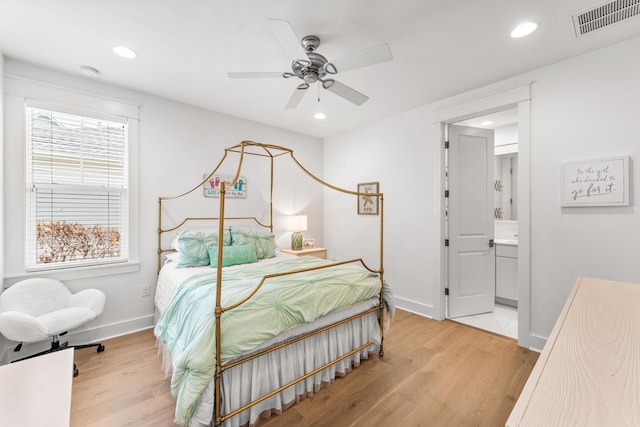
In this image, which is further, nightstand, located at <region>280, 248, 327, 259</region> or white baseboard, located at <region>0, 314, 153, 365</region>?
nightstand, located at <region>280, 248, 327, 259</region>

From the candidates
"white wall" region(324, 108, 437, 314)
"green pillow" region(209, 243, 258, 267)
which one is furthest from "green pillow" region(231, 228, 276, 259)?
"white wall" region(324, 108, 437, 314)

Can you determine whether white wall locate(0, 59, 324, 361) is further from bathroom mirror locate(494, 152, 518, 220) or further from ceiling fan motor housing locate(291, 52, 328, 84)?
bathroom mirror locate(494, 152, 518, 220)

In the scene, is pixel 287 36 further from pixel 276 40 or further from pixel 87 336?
pixel 87 336

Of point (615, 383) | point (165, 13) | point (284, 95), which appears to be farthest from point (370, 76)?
point (615, 383)

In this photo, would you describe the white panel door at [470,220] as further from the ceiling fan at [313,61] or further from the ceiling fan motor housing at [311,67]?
the ceiling fan motor housing at [311,67]

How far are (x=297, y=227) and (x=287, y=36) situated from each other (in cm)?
303

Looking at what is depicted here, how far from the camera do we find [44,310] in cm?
246

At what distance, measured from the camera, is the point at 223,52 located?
2338 millimetres

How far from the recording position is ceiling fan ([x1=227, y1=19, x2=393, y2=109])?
1692 millimetres

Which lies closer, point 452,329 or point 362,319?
point 362,319

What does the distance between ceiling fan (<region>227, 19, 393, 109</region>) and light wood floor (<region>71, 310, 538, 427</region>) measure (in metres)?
2.36

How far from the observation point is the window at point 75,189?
2.62 m

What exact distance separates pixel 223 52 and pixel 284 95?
0.97m

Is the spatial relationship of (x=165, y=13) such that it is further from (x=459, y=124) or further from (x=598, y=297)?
(x=459, y=124)
